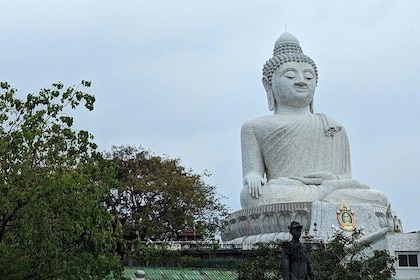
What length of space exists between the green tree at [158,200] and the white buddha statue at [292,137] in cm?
373

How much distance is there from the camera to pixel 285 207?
79.7 feet

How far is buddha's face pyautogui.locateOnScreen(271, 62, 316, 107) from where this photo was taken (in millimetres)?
27375

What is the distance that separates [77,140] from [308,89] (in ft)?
49.5

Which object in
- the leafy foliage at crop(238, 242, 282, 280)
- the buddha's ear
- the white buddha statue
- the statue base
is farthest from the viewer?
the buddha's ear

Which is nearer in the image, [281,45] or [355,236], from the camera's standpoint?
[355,236]

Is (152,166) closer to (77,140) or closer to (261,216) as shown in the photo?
(261,216)

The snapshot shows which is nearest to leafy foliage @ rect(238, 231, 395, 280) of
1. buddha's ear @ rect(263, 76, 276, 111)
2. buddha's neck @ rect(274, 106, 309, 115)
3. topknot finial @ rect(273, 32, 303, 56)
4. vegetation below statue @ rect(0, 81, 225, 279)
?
vegetation below statue @ rect(0, 81, 225, 279)

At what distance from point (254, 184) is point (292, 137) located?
2.45 m

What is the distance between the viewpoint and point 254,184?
25.6m

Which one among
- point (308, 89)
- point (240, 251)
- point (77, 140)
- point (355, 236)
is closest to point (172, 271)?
point (240, 251)

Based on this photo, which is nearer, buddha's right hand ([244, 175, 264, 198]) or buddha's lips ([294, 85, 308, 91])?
buddha's right hand ([244, 175, 264, 198])

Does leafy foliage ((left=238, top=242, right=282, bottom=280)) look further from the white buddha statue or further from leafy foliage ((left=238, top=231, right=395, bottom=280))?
the white buddha statue

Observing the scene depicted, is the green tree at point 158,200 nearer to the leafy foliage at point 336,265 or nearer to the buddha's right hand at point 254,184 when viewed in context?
the buddha's right hand at point 254,184

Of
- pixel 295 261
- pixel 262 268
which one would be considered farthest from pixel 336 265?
pixel 295 261
